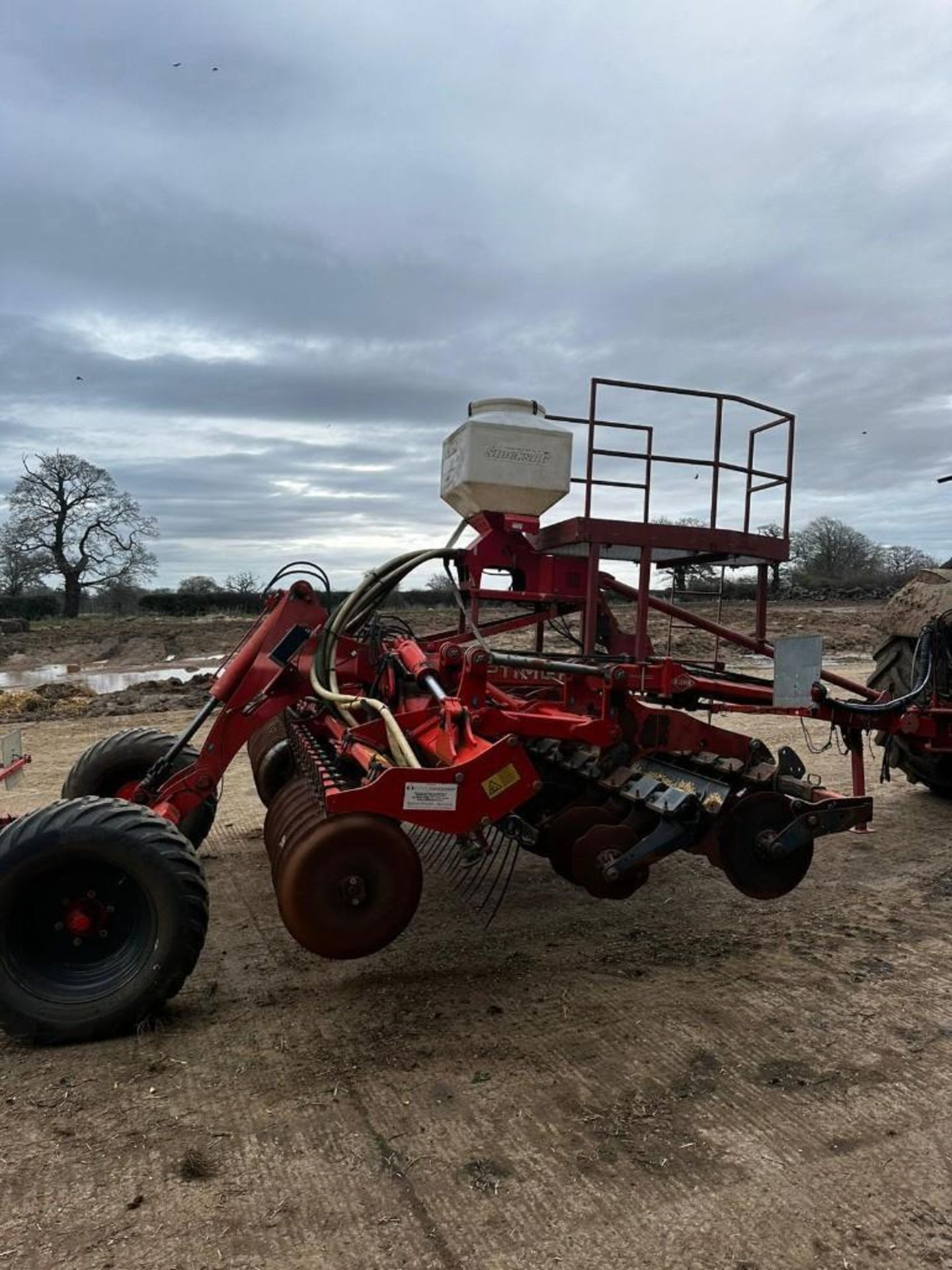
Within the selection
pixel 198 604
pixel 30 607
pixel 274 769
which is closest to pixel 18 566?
pixel 30 607

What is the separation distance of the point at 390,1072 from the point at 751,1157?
1150mm

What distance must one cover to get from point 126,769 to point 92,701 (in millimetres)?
7900

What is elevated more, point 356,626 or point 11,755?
point 356,626

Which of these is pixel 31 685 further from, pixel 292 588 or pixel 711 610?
pixel 711 610

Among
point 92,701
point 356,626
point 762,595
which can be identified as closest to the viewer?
point 356,626

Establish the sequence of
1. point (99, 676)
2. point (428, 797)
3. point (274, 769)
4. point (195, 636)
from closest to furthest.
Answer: point (428, 797) → point (274, 769) → point (99, 676) → point (195, 636)

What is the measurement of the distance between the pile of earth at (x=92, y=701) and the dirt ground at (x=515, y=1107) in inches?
301

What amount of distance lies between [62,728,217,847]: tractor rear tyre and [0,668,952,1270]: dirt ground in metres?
0.69

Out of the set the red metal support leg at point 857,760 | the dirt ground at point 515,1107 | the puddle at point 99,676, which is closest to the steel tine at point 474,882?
the dirt ground at point 515,1107

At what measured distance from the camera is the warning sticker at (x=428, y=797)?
3.35 meters

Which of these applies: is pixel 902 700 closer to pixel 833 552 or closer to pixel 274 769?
pixel 274 769

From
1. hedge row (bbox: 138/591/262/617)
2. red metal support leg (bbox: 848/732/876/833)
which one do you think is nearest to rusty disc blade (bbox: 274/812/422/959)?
red metal support leg (bbox: 848/732/876/833)

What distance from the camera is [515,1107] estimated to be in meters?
2.86

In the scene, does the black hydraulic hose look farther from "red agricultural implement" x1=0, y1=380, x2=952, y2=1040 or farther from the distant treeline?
the distant treeline
